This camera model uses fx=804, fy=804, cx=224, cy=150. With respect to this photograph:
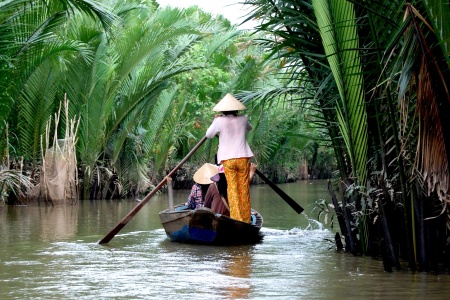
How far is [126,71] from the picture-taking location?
64.9ft

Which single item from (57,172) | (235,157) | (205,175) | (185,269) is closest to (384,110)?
(185,269)

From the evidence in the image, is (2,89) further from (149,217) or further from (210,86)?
(210,86)

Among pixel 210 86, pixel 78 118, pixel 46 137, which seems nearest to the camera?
pixel 46 137

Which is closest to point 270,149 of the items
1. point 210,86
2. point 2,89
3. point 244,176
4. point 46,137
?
point 210,86

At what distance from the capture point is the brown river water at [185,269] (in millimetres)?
6926

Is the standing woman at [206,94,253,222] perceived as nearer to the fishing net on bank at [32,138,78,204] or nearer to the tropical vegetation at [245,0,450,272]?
the tropical vegetation at [245,0,450,272]

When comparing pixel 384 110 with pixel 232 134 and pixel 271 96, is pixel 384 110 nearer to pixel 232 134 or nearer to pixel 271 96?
pixel 271 96

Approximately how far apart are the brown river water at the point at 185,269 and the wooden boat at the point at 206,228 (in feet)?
0.57

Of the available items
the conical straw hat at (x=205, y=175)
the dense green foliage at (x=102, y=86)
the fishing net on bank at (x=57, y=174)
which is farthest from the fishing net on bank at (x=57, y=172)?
the conical straw hat at (x=205, y=175)

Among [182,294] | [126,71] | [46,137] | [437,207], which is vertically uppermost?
[126,71]

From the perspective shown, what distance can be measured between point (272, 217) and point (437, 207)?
8548mm

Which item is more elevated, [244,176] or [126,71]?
[126,71]

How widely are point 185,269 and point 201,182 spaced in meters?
3.19

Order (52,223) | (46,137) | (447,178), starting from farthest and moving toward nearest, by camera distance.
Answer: (46,137)
(52,223)
(447,178)
